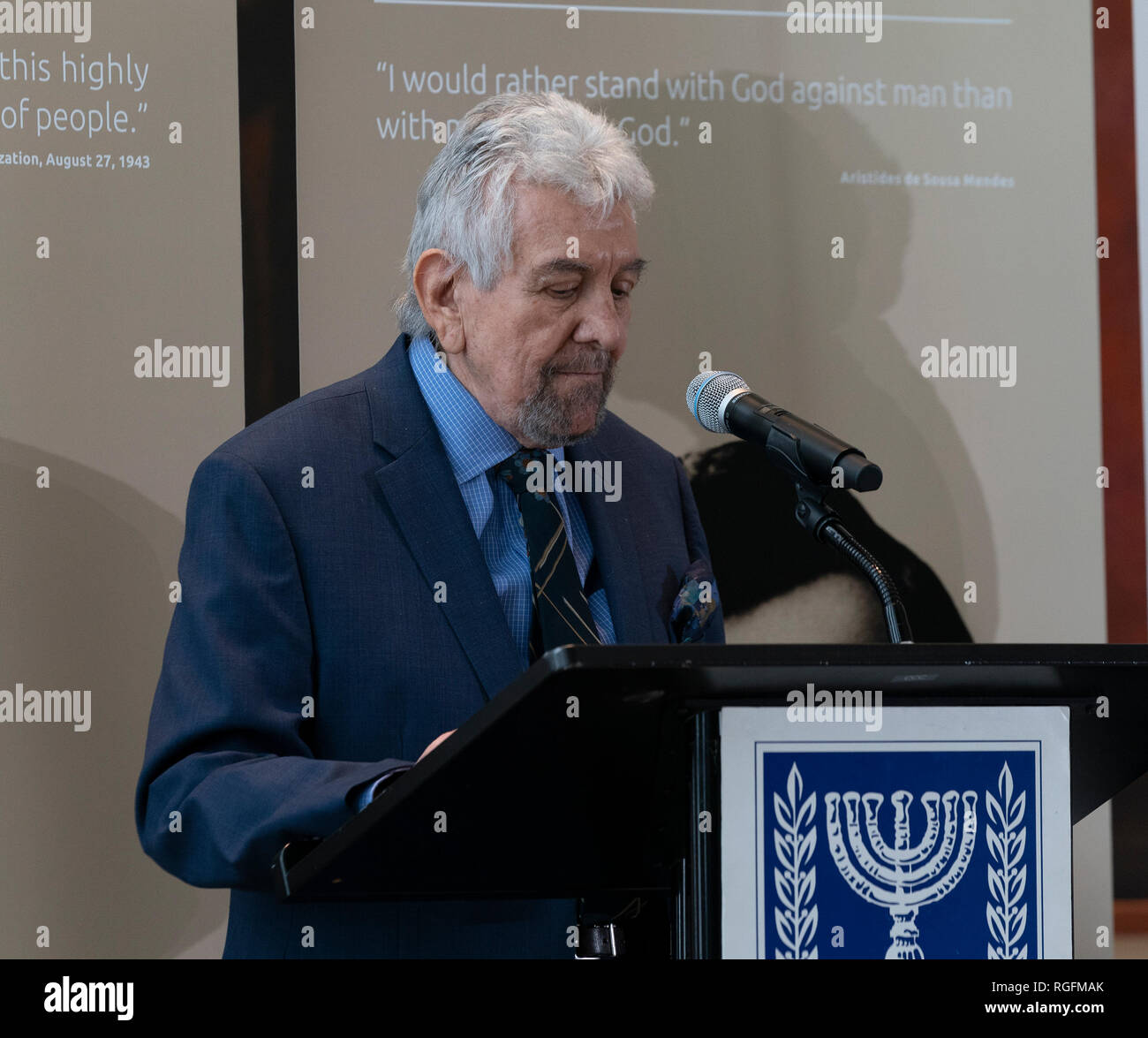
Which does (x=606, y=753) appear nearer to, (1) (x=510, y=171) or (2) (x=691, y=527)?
(1) (x=510, y=171)

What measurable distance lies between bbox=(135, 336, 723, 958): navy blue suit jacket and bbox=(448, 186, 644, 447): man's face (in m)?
0.14

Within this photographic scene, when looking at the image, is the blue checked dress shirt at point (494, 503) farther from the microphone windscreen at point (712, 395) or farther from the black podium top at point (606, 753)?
the black podium top at point (606, 753)

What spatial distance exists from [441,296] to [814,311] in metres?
1.21

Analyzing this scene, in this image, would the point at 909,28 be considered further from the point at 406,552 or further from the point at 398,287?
the point at 406,552

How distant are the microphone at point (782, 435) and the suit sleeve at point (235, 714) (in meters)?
0.52

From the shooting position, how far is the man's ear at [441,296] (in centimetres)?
196

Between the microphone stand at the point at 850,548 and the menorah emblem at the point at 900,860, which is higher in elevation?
the microphone stand at the point at 850,548

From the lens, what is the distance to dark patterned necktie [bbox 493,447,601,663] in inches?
68.2

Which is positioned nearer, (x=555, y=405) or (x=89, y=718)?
(x=555, y=405)

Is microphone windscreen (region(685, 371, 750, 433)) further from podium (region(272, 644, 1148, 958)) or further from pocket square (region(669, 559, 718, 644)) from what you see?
podium (region(272, 644, 1148, 958))

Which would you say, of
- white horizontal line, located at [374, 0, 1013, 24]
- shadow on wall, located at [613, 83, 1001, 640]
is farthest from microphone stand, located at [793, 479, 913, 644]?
white horizontal line, located at [374, 0, 1013, 24]

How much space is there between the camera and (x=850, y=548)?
1.39 metres

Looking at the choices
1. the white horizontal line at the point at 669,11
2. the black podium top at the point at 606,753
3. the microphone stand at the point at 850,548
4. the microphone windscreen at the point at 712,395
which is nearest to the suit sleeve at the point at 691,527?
the microphone windscreen at the point at 712,395

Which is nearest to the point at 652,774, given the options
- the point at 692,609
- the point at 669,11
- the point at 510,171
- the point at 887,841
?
the point at 887,841
